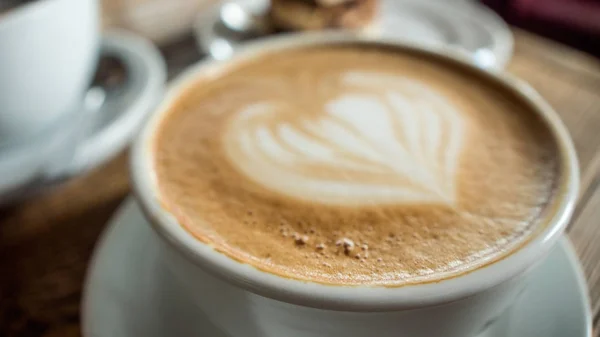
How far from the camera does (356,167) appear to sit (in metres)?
0.53

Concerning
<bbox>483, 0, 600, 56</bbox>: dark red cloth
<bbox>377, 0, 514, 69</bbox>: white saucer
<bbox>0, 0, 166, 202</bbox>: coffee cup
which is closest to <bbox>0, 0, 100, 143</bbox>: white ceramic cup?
<bbox>0, 0, 166, 202</bbox>: coffee cup

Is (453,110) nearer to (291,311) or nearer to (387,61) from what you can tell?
(387,61)

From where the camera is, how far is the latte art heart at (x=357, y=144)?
0.50 m

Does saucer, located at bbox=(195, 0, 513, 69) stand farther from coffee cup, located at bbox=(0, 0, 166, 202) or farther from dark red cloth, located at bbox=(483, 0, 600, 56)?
dark red cloth, located at bbox=(483, 0, 600, 56)

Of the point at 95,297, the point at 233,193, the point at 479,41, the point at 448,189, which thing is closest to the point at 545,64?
the point at 479,41

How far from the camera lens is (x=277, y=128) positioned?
0.59 metres

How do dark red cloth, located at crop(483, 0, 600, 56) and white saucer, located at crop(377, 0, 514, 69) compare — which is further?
dark red cloth, located at crop(483, 0, 600, 56)

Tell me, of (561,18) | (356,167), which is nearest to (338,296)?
(356,167)

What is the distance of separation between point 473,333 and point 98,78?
666 mm

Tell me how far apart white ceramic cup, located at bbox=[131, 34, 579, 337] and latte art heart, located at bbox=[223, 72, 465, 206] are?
0.10 m

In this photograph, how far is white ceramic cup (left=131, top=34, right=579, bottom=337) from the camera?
1.23 ft

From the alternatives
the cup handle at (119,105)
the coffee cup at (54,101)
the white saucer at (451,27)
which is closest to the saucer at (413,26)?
the white saucer at (451,27)

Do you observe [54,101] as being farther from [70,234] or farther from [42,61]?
[70,234]

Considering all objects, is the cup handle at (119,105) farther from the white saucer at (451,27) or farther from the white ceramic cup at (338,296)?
the white saucer at (451,27)
